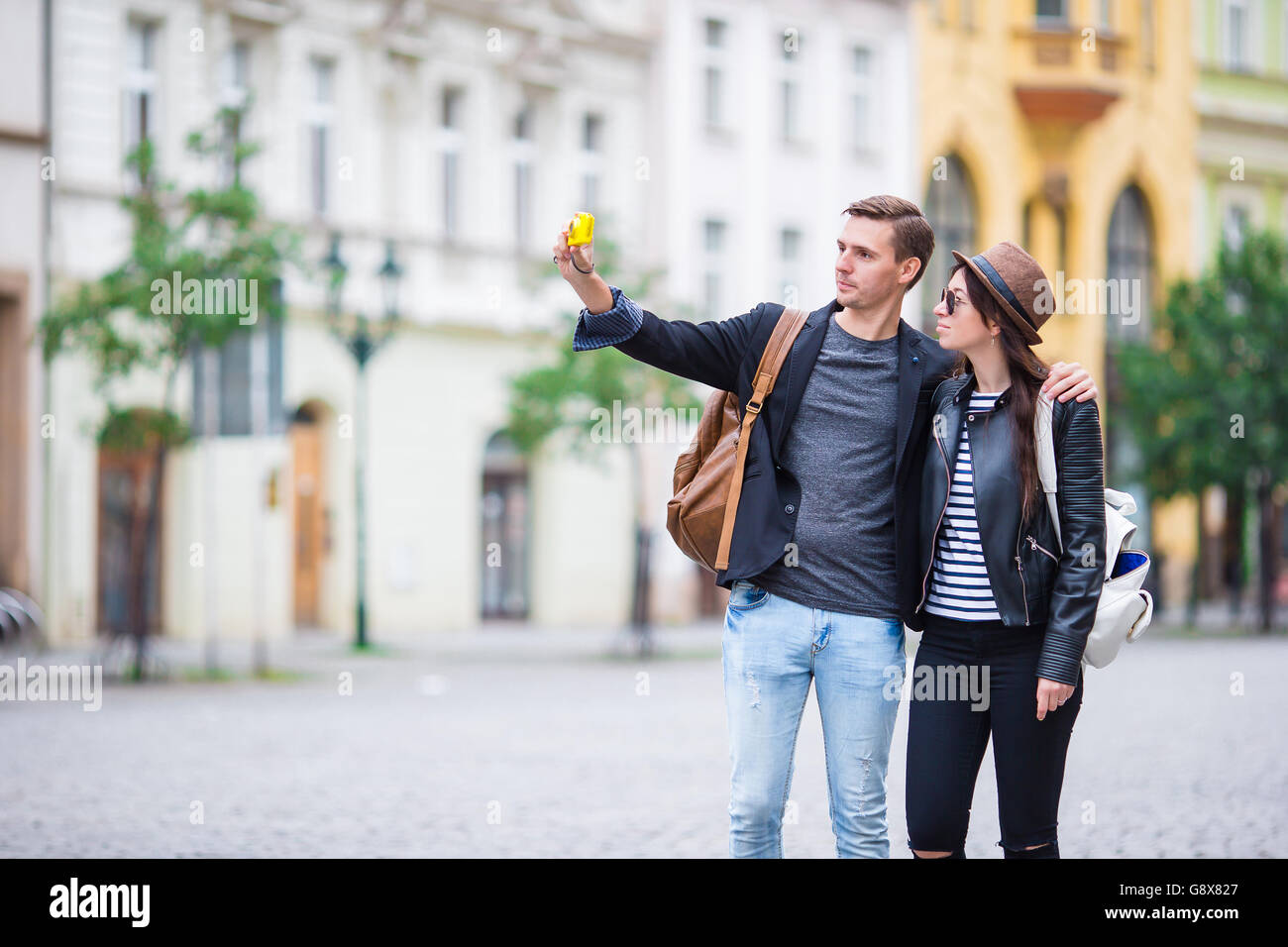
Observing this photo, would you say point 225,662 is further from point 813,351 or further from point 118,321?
point 813,351

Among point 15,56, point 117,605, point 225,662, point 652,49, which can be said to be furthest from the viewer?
point 652,49

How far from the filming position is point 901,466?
4738 millimetres

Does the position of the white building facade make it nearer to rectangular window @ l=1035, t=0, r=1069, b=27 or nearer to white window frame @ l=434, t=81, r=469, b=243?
white window frame @ l=434, t=81, r=469, b=243

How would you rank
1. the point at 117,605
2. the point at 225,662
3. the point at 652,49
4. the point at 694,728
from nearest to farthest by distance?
1. the point at 694,728
2. the point at 225,662
3. the point at 117,605
4. the point at 652,49

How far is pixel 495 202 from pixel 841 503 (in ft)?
81.4

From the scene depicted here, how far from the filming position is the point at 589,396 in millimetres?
21672

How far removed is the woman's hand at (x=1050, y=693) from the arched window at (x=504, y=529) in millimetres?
24548

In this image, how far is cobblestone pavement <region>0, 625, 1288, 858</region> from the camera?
847 cm

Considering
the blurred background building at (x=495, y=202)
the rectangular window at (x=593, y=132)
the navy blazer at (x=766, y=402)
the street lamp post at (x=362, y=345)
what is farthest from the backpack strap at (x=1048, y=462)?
the rectangular window at (x=593, y=132)

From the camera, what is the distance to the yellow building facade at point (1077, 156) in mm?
36188

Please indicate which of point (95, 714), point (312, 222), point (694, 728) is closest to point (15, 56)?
point (312, 222)

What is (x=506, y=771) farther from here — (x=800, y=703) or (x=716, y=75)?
(x=716, y=75)

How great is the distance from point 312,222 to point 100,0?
4.10 m

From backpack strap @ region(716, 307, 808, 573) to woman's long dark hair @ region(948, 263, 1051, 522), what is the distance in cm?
45
